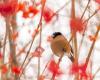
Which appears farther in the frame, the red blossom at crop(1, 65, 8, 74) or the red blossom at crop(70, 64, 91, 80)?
the red blossom at crop(1, 65, 8, 74)

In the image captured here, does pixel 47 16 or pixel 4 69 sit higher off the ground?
pixel 47 16

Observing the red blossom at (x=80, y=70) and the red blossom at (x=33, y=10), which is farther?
the red blossom at (x=33, y=10)

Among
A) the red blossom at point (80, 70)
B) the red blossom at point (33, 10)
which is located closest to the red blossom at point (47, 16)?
the red blossom at point (33, 10)

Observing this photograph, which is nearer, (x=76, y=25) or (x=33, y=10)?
(x=76, y=25)

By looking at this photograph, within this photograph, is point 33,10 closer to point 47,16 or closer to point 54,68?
point 47,16

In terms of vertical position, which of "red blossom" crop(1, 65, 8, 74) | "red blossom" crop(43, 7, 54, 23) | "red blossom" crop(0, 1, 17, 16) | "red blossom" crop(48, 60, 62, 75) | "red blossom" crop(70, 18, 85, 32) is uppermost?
"red blossom" crop(0, 1, 17, 16)

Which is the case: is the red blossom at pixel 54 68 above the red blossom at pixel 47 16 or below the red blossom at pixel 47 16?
below

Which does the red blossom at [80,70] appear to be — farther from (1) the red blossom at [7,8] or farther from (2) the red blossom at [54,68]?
(1) the red blossom at [7,8]

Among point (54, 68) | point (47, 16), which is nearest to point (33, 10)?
point (47, 16)

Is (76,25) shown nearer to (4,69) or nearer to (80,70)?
(80,70)

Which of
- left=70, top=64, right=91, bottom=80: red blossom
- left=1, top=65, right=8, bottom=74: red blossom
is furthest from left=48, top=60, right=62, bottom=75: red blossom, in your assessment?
left=1, top=65, right=8, bottom=74: red blossom

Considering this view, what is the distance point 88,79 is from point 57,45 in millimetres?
598

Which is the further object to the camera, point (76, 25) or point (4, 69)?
point (4, 69)

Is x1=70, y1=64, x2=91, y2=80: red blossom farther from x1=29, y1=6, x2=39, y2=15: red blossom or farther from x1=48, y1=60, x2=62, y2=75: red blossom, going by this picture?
x1=29, y1=6, x2=39, y2=15: red blossom
